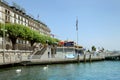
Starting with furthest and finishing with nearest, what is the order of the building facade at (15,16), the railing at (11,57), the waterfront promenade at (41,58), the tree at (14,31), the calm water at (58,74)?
the building facade at (15,16), the tree at (14,31), the waterfront promenade at (41,58), the railing at (11,57), the calm water at (58,74)

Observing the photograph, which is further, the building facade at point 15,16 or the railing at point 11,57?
the building facade at point 15,16

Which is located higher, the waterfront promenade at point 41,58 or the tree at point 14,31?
the tree at point 14,31

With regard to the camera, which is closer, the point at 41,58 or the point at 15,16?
the point at 41,58

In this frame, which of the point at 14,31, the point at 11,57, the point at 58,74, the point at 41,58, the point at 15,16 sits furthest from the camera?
the point at 15,16

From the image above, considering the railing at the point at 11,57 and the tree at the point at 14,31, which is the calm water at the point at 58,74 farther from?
the tree at the point at 14,31

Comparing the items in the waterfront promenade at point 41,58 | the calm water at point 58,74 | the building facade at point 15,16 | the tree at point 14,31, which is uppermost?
the building facade at point 15,16

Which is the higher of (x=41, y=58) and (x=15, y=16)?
(x=15, y=16)

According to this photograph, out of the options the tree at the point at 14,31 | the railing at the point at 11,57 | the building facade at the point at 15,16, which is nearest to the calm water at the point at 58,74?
the railing at the point at 11,57

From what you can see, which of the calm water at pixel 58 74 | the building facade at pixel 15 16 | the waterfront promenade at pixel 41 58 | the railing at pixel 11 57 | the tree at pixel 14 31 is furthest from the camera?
the building facade at pixel 15 16

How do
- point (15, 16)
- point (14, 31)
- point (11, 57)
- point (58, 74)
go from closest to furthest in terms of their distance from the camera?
point (58, 74), point (11, 57), point (14, 31), point (15, 16)

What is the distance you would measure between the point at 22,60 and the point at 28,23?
54.8 meters

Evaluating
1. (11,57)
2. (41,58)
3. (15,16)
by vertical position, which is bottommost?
(41,58)

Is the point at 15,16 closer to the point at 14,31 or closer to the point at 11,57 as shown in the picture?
the point at 14,31

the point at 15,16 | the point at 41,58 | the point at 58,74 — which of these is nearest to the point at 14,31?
the point at 41,58
